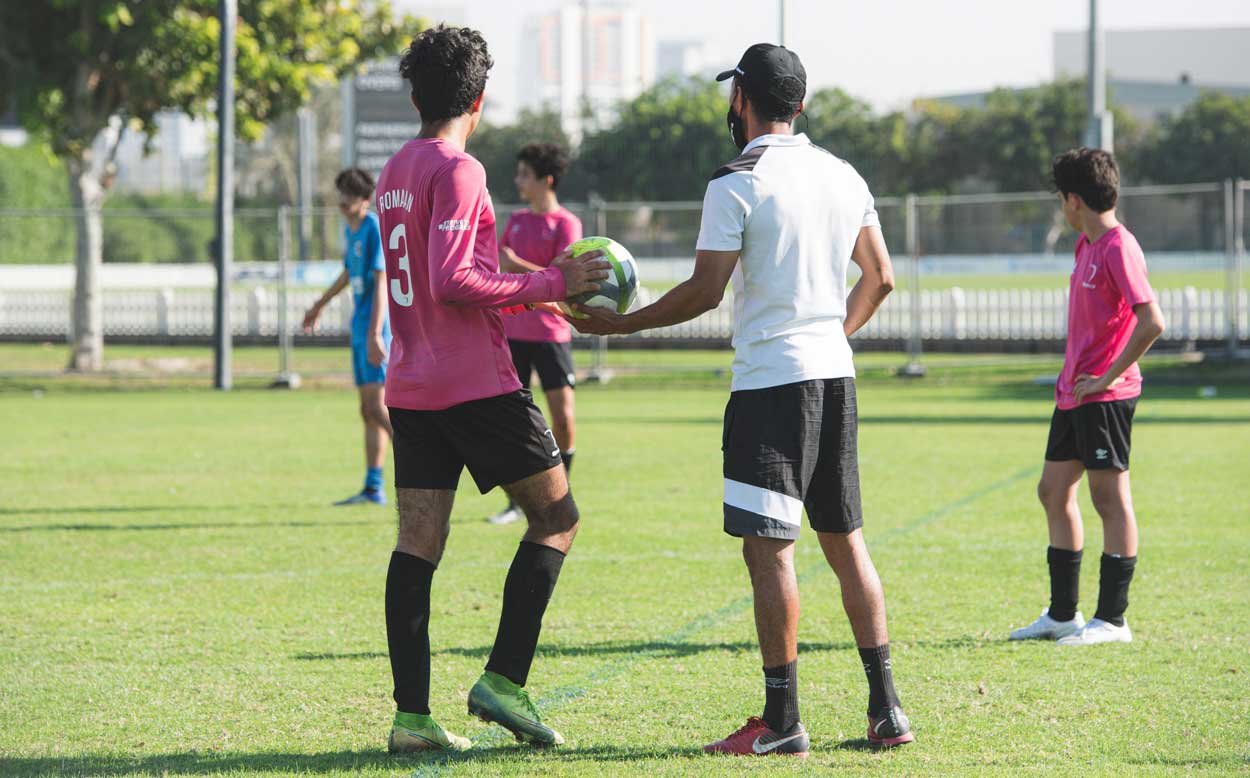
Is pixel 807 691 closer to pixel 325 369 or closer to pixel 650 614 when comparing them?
pixel 650 614

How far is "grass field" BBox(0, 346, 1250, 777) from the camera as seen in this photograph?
15.9 ft

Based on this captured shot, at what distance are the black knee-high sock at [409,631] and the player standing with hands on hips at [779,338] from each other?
967mm

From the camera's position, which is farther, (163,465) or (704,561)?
(163,465)

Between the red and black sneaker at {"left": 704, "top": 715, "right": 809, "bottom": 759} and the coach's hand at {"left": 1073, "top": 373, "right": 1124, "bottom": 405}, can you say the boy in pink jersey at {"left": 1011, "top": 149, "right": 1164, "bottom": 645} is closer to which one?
the coach's hand at {"left": 1073, "top": 373, "right": 1124, "bottom": 405}

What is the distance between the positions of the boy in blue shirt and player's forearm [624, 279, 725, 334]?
16.6 ft

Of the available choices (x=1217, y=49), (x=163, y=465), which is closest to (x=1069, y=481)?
(x=163, y=465)

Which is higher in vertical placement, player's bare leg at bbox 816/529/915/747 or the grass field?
player's bare leg at bbox 816/529/915/747

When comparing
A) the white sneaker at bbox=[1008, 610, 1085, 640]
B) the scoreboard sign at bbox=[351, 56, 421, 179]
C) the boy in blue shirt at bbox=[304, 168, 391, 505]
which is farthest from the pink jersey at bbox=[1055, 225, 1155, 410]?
the scoreboard sign at bbox=[351, 56, 421, 179]

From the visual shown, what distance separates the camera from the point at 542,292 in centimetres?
476

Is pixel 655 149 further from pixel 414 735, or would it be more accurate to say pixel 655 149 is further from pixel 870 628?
pixel 414 735

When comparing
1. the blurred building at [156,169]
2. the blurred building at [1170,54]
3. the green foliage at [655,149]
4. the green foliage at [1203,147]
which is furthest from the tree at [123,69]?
the blurred building at [1170,54]

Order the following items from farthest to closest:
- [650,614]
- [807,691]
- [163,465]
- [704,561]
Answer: [163,465]
[704,561]
[650,614]
[807,691]

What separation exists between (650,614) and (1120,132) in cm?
6379

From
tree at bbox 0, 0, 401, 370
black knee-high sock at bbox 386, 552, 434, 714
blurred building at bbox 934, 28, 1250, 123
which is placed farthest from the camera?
blurred building at bbox 934, 28, 1250, 123
